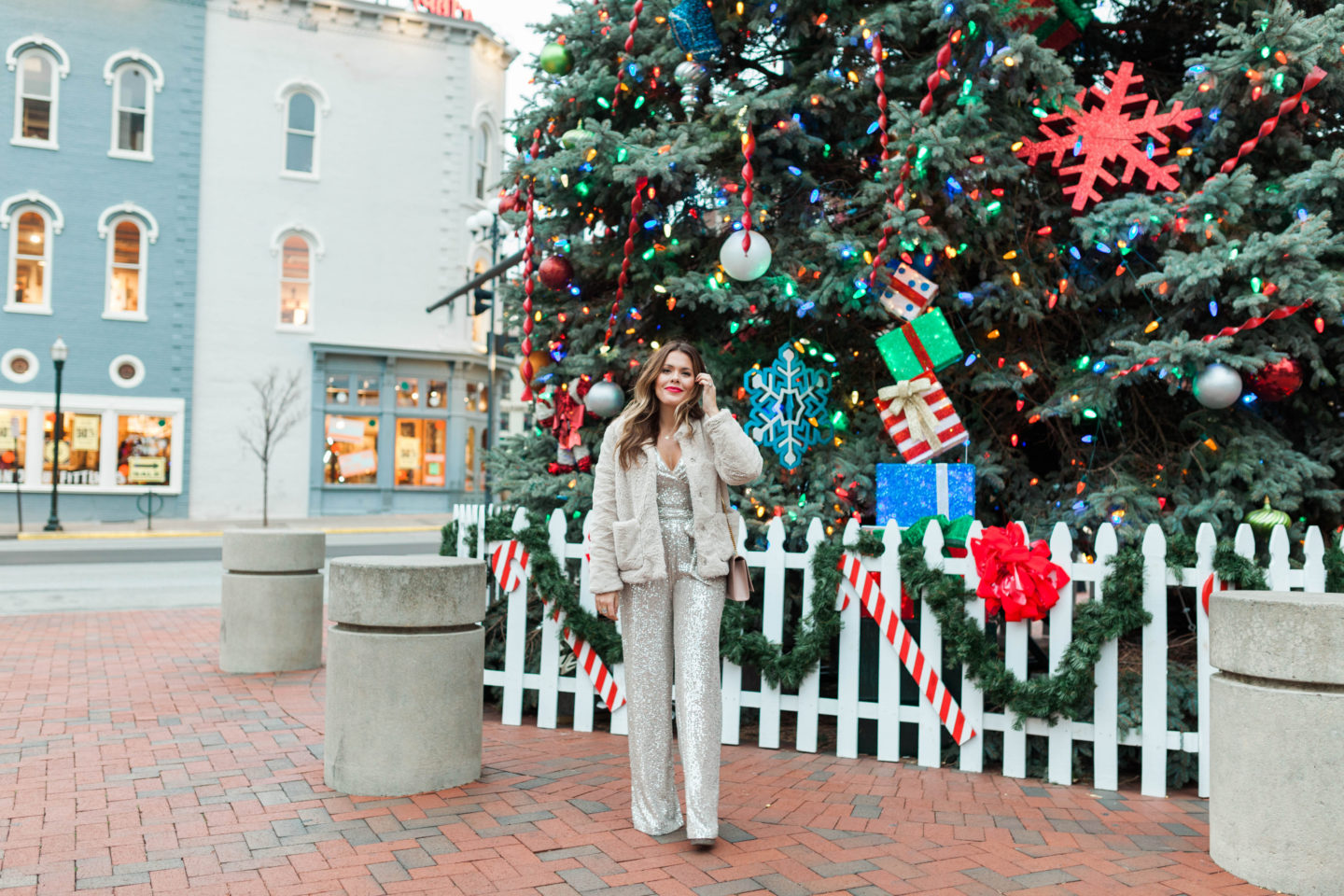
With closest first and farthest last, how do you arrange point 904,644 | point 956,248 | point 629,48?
point 904,644
point 956,248
point 629,48

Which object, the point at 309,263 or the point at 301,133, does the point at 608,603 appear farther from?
the point at 301,133

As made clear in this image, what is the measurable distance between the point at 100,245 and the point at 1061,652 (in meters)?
26.7

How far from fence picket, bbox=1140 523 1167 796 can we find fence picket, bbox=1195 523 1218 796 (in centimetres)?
15

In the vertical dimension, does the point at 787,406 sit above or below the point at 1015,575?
above

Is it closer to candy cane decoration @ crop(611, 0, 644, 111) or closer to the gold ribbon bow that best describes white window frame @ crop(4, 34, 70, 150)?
candy cane decoration @ crop(611, 0, 644, 111)

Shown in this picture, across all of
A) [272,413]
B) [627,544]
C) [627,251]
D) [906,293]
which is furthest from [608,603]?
[272,413]

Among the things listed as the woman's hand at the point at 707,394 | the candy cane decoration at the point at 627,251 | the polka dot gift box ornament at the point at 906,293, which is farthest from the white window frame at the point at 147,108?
the woman's hand at the point at 707,394

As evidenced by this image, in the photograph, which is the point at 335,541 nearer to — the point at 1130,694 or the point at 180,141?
the point at 180,141

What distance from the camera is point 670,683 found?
4.21 metres

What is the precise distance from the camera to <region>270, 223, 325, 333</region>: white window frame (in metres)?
27.0

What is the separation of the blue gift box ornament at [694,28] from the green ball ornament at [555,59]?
857 mm

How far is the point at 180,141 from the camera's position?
85.7 ft

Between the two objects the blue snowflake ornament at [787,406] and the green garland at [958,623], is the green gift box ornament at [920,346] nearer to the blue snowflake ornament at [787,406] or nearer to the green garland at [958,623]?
the blue snowflake ornament at [787,406]

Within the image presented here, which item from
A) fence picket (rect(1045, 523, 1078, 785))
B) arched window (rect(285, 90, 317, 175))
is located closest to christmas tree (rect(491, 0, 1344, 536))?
fence picket (rect(1045, 523, 1078, 785))
